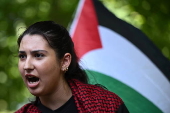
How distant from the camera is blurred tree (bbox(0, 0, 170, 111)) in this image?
816 centimetres

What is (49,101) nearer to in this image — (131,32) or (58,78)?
(58,78)

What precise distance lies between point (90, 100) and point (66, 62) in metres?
0.32

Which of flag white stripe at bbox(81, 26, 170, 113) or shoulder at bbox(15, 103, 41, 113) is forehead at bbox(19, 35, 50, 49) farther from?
flag white stripe at bbox(81, 26, 170, 113)

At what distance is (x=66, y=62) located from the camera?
3434 mm

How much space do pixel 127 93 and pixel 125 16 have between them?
3.64m

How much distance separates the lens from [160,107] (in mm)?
4621

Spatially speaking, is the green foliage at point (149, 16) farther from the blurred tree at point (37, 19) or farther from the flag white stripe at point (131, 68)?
the flag white stripe at point (131, 68)

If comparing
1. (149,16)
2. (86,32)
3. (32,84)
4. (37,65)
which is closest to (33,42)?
(37,65)

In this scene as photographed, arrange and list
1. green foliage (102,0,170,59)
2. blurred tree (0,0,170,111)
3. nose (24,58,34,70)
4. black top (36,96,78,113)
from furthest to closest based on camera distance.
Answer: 1. blurred tree (0,0,170,111)
2. green foliage (102,0,170,59)
3. black top (36,96,78,113)
4. nose (24,58,34,70)

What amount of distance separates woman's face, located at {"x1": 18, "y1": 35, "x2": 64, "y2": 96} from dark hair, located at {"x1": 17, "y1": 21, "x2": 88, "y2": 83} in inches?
Result: 1.7

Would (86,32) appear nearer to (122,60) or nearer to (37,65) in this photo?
(122,60)

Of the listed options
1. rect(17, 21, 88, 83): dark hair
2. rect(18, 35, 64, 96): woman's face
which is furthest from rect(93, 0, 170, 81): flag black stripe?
rect(18, 35, 64, 96): woman's face

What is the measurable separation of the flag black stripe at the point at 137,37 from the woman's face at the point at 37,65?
1.80 metres

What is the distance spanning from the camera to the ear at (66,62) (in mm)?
3404
